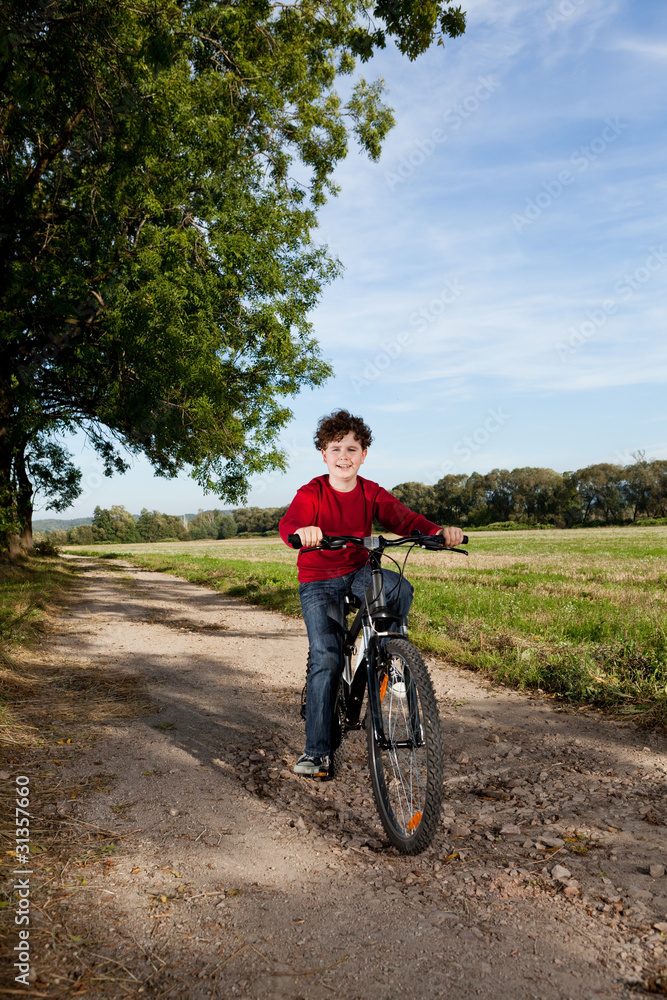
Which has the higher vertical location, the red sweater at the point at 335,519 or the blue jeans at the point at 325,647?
the red sweater at the point at 335,519

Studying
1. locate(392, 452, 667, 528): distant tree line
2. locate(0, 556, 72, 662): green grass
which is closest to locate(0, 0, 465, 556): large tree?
locate(0, 556, 72, 662): green grass

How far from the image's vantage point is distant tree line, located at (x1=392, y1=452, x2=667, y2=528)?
85.7 meters

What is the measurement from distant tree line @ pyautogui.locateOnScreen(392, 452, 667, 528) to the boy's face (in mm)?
77392

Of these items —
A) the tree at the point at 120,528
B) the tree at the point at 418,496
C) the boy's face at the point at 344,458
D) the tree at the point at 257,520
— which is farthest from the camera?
the tree at the point at 120,528

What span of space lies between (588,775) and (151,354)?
9700 millimetres

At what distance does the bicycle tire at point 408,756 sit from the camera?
112 inches

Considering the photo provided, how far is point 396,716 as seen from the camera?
3.24 metres

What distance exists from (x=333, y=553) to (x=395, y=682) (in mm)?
955

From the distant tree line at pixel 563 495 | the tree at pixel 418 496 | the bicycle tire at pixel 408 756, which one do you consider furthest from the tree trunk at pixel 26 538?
the distant tree line at pixel 563 495

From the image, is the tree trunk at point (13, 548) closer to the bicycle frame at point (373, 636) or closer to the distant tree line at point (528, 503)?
the bicycle frame at point (373, 636)

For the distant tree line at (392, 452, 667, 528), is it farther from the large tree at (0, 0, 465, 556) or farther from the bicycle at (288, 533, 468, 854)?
the bicycle at (288, 533, 468, 854)

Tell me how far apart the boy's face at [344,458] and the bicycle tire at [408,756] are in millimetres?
1130

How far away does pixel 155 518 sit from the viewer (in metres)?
97.2

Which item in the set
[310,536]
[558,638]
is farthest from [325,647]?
[558,638]
